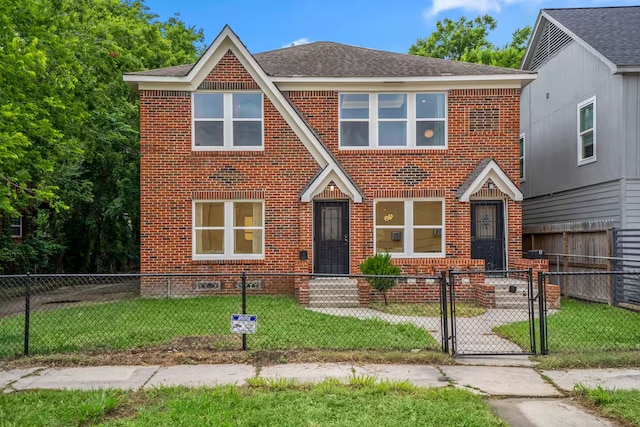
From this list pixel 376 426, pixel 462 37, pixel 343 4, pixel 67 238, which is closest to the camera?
pixel 376 426

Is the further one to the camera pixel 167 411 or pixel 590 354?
pixel 590 354

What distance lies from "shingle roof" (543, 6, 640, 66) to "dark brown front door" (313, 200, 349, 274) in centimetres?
770

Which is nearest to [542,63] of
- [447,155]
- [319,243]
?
[447,155]

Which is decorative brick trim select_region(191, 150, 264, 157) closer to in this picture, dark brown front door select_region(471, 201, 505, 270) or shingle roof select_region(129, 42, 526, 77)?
shingle roof select_region(129, 42, 526, 77)

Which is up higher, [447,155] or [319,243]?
[447,155]

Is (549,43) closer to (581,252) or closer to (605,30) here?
(605,30)

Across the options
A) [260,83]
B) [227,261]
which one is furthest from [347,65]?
[227,261]

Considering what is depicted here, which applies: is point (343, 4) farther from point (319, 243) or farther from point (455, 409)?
point (455, 409)

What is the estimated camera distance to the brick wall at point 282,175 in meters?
13.3

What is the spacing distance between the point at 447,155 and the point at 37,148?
1073cm

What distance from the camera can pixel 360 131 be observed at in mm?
13977

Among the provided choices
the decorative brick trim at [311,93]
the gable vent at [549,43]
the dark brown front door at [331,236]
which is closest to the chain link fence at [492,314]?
the dark brown front door at [331,236]

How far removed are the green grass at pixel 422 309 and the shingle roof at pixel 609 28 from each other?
688 cm

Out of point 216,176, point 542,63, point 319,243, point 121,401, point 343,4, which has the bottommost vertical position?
point 121,401
